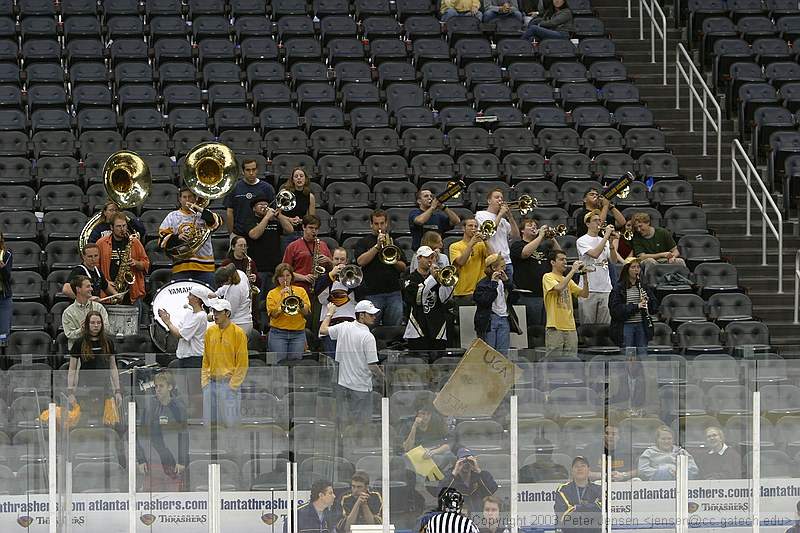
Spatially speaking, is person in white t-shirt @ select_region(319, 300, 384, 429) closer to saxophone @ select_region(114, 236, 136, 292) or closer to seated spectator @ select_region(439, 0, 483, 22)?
saxophone @ select_region(114, 236, 136, 292)

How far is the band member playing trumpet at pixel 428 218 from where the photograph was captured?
52.2 ft

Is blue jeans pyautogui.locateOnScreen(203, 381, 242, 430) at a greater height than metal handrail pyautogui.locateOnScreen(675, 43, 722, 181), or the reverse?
metal handrail pyautogui.locateOnScreen(675, 43, 722, 181)

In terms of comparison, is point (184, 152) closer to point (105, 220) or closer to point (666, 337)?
point (105, 220)

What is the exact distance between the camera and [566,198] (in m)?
18.1

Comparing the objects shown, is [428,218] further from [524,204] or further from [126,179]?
[126,179]

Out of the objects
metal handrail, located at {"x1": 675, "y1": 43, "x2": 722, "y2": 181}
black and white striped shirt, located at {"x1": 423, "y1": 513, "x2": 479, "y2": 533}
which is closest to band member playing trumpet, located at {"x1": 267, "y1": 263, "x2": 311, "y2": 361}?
black and white striped shirt, located at {"x1": 423, "y1": 513, "x2": 479, "y2": 533}

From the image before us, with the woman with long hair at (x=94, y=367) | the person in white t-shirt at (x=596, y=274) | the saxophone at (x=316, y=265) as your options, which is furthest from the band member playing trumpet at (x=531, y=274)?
the woman with long hair at (x=94, y=367)

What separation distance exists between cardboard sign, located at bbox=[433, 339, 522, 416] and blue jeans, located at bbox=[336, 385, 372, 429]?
0.55 meters

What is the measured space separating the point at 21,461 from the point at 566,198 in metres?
7.92

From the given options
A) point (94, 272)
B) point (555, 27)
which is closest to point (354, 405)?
point (94, 272)

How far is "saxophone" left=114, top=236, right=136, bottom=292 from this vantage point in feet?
49.6

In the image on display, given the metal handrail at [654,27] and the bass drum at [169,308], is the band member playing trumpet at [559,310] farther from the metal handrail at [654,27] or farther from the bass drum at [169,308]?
the metal handrail at [654,27]

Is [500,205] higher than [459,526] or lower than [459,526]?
higher

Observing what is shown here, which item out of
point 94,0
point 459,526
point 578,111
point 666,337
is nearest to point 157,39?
point 94,0
